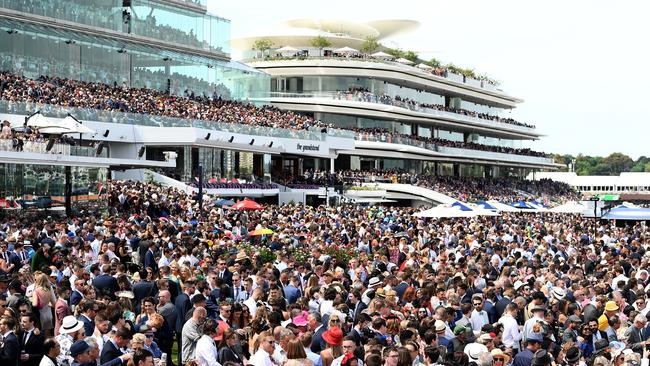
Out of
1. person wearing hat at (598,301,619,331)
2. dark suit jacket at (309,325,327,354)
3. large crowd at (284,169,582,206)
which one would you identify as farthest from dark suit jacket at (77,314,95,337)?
large crowd at (284,169,582,206)

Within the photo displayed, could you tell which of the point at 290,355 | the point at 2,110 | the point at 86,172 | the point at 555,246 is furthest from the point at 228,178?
the point at 290,355

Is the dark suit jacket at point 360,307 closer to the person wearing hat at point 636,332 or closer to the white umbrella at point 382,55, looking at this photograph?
the person wearing hat at point 636,332

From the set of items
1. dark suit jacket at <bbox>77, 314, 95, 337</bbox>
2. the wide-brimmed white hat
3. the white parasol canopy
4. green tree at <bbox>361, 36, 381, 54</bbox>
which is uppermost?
green tree at <bbox>361, 36, 381, 54</bbox>

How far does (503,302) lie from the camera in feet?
48.1

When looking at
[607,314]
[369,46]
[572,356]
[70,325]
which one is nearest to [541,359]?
[572,356]

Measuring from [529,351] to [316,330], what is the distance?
250cm

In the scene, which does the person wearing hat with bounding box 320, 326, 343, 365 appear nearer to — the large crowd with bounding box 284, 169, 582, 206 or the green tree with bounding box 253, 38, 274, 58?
the large crowd with bounding box 284, 169, 582, 206

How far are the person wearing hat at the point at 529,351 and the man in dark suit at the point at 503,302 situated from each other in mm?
2743

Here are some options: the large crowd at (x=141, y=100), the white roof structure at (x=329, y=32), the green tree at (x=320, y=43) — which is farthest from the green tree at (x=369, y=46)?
the large crowd at (x=141, y=100)

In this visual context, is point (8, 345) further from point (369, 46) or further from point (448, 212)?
point (369, 46)

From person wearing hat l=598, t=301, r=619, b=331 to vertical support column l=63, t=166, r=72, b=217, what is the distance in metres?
20.9

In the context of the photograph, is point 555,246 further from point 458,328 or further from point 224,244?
point 458,328

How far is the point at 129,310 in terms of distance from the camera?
41.0ft

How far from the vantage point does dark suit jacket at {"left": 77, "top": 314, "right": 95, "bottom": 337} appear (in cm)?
1116
